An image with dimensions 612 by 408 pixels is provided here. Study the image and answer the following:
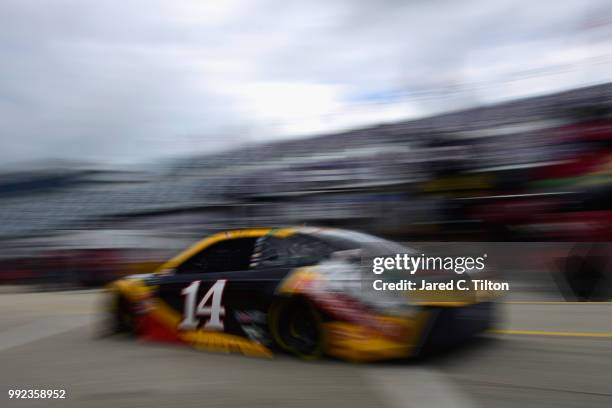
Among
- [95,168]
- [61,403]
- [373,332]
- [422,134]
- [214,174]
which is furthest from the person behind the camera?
[95,168]

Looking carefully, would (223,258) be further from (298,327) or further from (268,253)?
(298,327)

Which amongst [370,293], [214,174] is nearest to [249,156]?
[214,174]

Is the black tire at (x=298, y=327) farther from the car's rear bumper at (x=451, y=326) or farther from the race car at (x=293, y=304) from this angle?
the car's rear bumper at (x=451, y=326)

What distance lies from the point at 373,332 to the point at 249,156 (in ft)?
55.7

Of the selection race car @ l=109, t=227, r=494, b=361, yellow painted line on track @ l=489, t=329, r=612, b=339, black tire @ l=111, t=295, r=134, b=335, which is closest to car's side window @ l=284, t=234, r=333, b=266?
race car @ l=109, t=227, r=494, b=361

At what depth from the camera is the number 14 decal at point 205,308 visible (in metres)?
5.52

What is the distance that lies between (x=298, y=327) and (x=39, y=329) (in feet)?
13.7

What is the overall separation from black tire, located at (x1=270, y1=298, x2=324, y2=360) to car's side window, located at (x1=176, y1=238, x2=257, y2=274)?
0.61 meters

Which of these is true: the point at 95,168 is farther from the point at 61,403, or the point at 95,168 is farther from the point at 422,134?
the point at 61,403

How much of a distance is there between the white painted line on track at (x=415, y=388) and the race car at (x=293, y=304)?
143 millimetres

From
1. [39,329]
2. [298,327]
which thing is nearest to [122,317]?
[39,329]

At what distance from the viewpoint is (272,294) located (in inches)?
203

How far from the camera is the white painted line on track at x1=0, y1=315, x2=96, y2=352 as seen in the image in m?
6.87

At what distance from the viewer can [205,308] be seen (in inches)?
221
